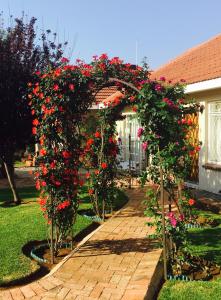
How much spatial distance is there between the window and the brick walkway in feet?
14.5

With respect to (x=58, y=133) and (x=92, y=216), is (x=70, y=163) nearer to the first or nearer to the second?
(x=58, y=133)

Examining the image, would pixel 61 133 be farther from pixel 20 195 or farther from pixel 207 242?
pixel 20 195

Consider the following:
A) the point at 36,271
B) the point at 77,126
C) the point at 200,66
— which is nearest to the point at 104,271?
the point at 36,271

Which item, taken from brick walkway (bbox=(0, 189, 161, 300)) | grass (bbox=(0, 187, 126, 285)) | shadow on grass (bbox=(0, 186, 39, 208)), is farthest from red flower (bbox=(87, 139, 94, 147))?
shadow on grass (bbox=(0, 186, 39, 208))

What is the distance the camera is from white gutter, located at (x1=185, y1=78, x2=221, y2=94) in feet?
33.8

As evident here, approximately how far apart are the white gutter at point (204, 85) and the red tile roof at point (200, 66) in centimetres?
10

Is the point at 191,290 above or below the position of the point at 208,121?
below

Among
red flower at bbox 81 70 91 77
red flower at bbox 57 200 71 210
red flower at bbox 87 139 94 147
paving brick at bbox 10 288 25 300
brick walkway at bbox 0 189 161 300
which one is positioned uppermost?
red flower at bbox 81 70 91 77

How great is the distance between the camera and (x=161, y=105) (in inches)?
218

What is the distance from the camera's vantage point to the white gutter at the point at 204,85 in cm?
1030

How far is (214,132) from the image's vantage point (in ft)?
38.0

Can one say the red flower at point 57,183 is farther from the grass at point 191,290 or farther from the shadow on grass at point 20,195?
the shadow on grass at point 20,195

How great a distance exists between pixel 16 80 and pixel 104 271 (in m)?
7.04

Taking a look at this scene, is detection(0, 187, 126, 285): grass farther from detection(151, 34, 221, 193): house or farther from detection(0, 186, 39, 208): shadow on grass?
detection(151, 34, 221, 193): house
